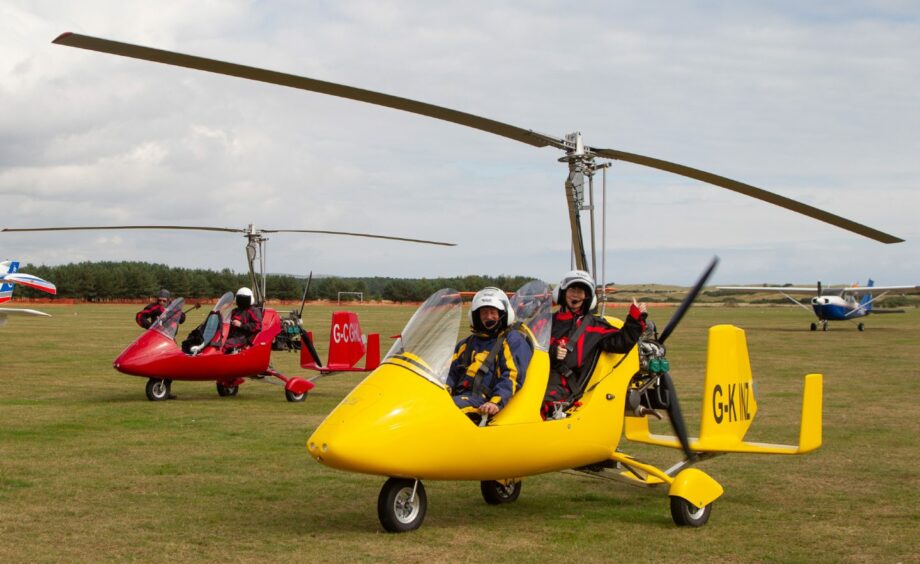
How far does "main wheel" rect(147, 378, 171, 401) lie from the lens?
48.6 ft

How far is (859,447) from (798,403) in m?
4.27

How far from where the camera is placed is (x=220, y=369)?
1489 cm

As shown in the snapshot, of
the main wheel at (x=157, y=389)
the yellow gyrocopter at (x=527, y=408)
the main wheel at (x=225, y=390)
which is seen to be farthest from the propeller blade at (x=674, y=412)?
the main wheel at (x=225, y=390)

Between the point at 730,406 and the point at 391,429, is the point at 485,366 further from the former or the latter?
the point at 730,406

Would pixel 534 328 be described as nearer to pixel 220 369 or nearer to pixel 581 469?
pixel 581 469

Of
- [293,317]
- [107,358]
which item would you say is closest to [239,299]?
[293,317]

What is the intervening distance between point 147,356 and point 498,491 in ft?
27.6

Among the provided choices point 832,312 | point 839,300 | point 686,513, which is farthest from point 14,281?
point 839,300

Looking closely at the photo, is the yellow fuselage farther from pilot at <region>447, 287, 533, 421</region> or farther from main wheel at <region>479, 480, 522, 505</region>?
main wheel at <region>479, 480, 522, 505</region>

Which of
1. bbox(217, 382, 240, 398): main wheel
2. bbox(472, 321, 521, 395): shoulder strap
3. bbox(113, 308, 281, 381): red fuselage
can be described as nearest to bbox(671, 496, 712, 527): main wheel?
bbox(472, 321, 521, 395): shoulder strap

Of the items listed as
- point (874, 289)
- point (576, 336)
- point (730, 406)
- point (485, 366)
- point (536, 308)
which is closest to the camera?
point (485, 366)

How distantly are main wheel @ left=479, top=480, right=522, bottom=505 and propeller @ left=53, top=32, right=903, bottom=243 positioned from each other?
2662mm

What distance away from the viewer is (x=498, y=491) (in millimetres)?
7539

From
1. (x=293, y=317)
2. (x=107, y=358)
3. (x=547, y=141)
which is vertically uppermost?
(x=547, y=141)
